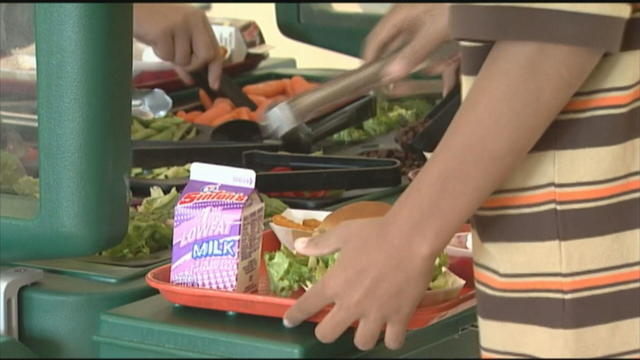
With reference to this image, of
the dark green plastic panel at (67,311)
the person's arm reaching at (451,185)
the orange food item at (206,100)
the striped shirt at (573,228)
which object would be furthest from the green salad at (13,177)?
the orange food item at (206,100)

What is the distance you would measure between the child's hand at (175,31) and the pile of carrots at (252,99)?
14 centimetres

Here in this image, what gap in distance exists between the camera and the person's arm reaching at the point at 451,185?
1.03 meters

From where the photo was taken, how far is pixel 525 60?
3.36 feet

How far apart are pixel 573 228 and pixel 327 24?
1850 millimetres

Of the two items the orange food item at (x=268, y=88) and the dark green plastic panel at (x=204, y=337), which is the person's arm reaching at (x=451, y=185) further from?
the orange food item at (x=268, y=88)

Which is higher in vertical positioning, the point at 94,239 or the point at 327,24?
the point at 327,24

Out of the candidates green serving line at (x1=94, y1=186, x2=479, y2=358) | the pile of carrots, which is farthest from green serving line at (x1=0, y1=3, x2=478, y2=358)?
the pile of carrots

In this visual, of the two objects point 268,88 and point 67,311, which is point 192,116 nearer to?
point 268,88

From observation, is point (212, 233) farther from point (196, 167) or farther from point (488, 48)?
point (488, 48)

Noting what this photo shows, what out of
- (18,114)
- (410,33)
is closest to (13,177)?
(18,114)

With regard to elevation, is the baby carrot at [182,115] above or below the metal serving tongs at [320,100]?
below

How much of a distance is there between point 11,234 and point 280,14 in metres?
1.67

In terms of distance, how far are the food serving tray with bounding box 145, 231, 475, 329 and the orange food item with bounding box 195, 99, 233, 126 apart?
3.17 feet

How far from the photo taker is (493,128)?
1.03 meters
